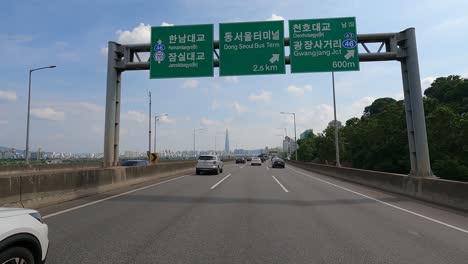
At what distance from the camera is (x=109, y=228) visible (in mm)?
8297

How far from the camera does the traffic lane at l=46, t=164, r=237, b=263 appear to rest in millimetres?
6145

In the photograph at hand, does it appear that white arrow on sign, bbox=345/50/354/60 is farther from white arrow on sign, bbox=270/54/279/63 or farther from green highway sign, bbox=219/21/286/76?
white arrow on sign, bbox=270/54/279/63

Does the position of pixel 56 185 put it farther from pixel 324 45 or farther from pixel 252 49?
pixel 324 45

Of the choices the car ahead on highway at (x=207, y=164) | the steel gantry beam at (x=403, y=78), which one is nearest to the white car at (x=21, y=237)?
the steel gantry beam at (x=403, y=78)

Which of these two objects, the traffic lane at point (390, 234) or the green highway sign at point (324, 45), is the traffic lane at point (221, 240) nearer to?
the traffic lane at point (390, 234)

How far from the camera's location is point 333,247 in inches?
266

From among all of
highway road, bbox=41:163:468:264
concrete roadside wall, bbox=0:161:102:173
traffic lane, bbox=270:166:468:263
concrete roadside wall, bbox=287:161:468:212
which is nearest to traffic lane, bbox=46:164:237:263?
highway road, bbox=41:163:468:264

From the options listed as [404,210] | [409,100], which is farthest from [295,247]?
[409,100]

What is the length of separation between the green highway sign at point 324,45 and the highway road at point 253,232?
24.4ft

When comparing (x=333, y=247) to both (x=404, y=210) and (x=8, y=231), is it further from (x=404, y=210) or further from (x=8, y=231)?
(x=404, y=210)

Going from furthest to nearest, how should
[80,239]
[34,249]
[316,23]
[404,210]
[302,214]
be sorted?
[316,23]
[404,210]
[302,214]
[80,239]
[34,249]

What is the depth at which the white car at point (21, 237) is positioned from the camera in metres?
3.80

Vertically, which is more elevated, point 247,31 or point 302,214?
point 247,31

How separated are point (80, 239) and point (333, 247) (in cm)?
471
